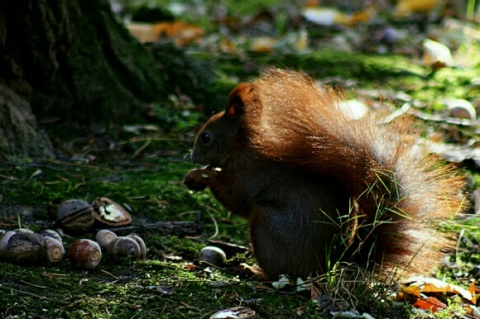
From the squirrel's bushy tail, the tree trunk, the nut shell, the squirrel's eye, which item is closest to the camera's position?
the squirrel's bushy tail

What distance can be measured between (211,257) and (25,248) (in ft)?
2.35

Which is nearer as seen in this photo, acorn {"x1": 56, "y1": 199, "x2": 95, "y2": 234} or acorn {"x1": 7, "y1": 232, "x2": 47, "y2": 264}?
acorn {"x1": 7, "y1": 232, "x2": 47, "y2": 264}

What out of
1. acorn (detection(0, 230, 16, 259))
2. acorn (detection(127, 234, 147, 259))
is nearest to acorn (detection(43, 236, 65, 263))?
acorn (detection(0, 230, 16, 259))

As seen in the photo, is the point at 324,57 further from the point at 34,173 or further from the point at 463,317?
the point at 463,317

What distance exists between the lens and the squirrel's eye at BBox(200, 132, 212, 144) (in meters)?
3.36

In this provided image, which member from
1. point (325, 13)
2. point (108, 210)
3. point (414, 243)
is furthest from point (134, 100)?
point (325, 13)

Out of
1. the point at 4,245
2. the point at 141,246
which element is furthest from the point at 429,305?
the point at 4,245

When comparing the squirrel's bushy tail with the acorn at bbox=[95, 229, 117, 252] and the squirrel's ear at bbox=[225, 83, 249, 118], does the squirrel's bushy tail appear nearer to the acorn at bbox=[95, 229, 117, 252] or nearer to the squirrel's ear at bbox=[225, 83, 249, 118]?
the squirrel's ear at bbox=[225, 83, 249, 118]

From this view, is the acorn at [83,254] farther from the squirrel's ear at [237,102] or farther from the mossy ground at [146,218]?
the squirrel's ear at [237,102]

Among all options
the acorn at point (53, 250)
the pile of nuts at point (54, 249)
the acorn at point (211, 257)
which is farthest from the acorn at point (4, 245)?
the acorn at point (211, 257)

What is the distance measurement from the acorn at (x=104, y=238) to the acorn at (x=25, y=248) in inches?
11.6

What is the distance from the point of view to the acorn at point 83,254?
2.67 meters

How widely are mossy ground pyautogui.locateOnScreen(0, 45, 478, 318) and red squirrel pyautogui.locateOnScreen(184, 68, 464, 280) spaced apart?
201 millimetres

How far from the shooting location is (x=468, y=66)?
213 inches
